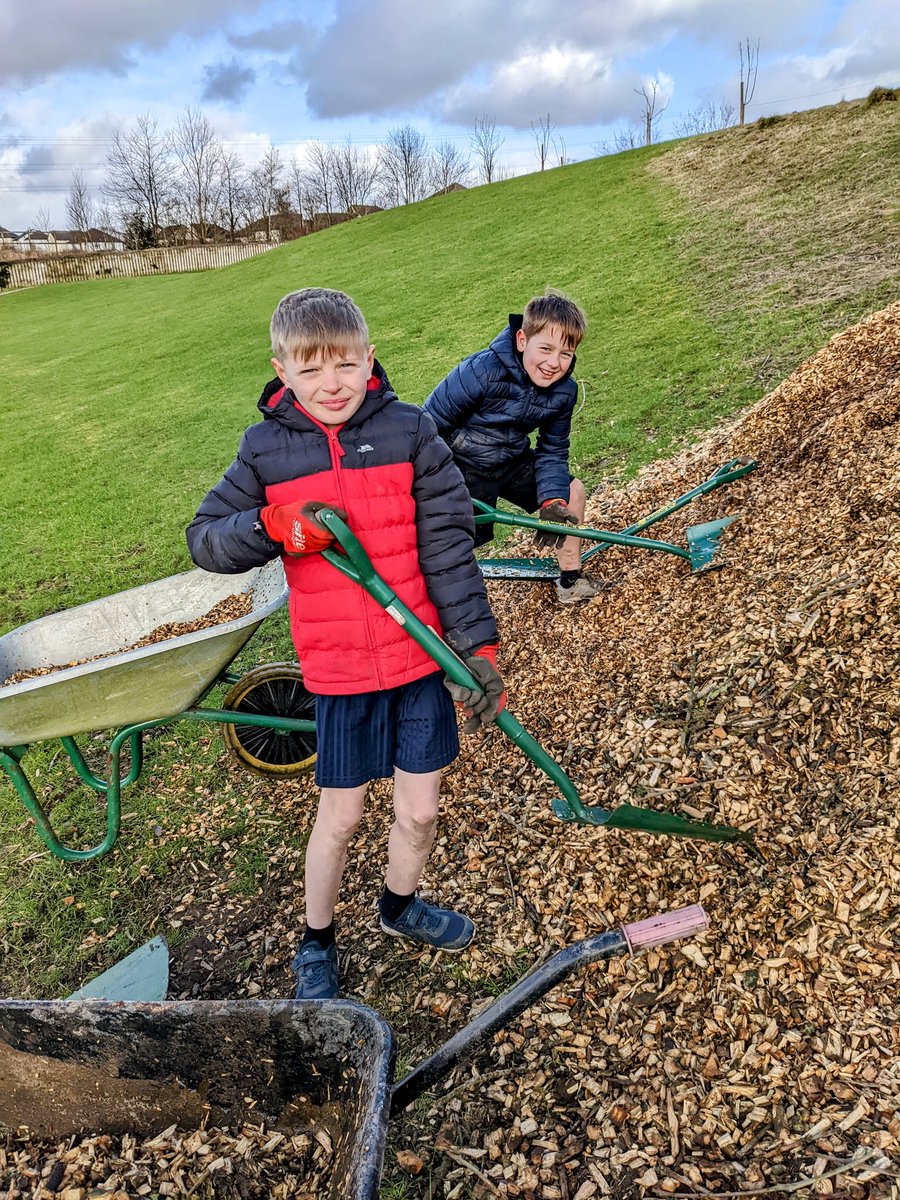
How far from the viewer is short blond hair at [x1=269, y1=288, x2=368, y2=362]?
1.90m

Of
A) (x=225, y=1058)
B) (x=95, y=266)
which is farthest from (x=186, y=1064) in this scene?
(x=95, y=266)

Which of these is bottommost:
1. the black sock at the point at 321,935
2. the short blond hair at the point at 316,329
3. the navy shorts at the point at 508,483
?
the black sock at the point at 321,935

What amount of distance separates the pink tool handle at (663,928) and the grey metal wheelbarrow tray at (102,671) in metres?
1.43

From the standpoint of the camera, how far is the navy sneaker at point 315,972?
2.38 metres

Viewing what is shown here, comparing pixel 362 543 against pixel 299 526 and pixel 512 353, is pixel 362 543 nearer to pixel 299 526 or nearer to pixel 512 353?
pixel 299 526

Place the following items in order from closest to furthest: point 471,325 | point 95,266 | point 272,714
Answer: point 272,714, point 471,325, point 95,266

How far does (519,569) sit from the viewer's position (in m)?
3.95

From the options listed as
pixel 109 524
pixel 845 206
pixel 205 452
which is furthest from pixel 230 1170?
pixel 845 206

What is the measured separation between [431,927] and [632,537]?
1.91 m

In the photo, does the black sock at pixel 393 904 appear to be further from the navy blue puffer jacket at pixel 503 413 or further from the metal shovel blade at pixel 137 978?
the navy blue puffer jacket at pixel 503 413

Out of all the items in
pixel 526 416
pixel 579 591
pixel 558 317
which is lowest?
pixel 579 591

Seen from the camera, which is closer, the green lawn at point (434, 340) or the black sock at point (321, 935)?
the black sock at point (321, 935)

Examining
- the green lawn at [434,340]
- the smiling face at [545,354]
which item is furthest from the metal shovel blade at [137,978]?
the smiling face at [545,354]

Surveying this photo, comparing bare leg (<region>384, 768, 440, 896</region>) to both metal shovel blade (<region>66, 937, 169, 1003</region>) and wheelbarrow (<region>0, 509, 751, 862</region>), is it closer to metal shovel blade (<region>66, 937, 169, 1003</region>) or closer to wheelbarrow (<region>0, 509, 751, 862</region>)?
wheelbarrow (<region>0, 509, 751, 862</region>)
